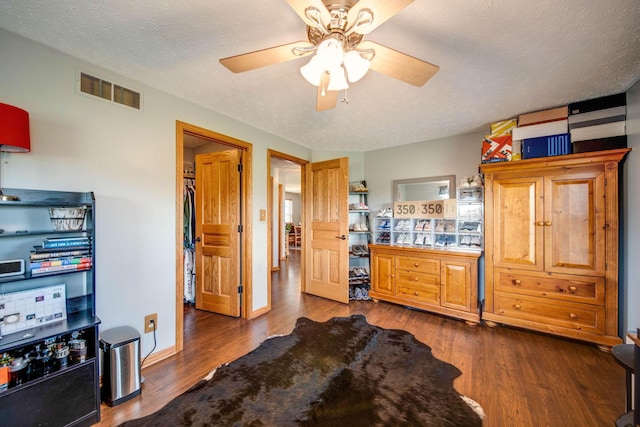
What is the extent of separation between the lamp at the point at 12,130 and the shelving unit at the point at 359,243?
131 inches

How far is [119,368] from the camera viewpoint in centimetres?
173

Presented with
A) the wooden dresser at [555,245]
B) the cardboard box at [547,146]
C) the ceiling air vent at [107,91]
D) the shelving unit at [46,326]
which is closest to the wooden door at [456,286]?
the wooden dresser at [555,245]

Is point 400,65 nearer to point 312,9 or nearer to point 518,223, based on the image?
point 312,9

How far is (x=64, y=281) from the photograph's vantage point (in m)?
1.72

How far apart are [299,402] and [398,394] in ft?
2.28

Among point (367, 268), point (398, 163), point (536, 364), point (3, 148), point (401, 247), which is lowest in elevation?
point (536, 364)

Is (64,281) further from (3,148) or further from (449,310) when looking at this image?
(449,310)

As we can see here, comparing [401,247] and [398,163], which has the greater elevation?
[398,163]

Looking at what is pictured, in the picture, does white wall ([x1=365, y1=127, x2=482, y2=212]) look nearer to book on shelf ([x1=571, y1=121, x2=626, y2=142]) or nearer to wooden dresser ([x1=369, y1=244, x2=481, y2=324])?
book on shelf ([x1=571, y1=121, x2=626, y2=142])

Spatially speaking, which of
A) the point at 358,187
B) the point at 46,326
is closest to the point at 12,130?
the point at 46,326

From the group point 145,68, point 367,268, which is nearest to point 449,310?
point 367,268

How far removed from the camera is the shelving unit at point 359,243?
3.90 meters

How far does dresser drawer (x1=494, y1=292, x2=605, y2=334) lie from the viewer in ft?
7.90

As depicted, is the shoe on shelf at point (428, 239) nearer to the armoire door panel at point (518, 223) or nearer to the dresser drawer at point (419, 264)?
the dresser drawer at point (419, 264)
